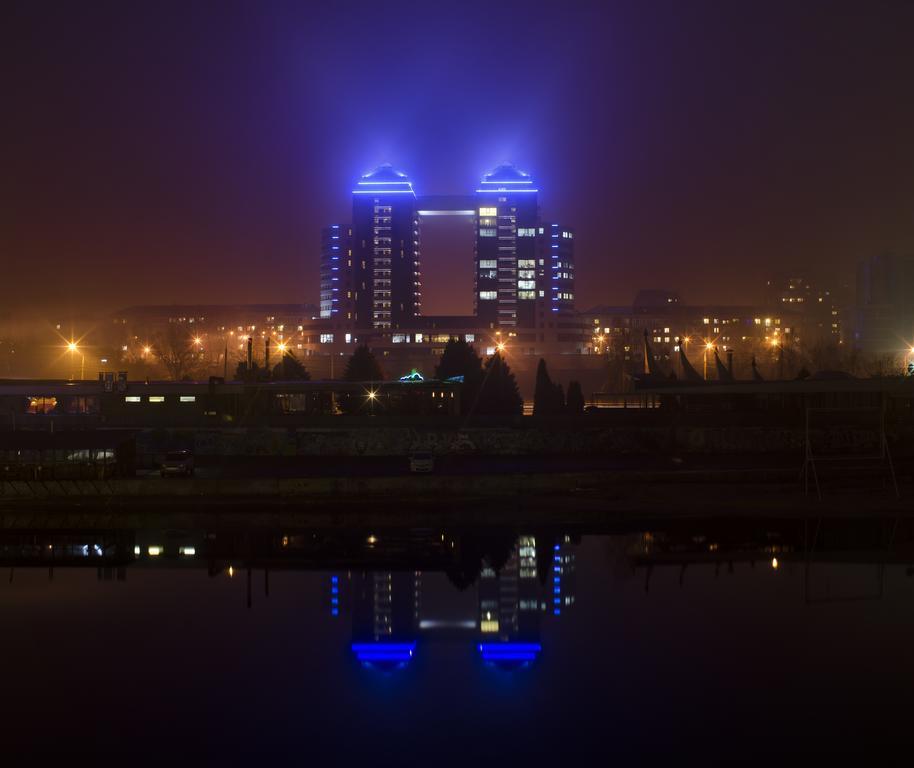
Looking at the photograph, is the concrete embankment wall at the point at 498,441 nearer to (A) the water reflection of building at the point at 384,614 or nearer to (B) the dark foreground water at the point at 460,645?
(B) the dark foreground water at the point at 460,645

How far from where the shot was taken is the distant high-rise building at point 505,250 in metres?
163

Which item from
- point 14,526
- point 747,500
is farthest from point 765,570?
point 14,526

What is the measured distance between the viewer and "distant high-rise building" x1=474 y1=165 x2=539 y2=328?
535ft

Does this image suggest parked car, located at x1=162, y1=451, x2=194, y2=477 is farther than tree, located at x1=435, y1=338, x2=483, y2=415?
No

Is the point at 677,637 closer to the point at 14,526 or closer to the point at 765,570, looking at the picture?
the point at 765,570

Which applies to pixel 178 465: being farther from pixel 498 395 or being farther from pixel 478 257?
pixel 478 257

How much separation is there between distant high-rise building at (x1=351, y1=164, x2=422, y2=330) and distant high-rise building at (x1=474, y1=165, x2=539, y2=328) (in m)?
13.9

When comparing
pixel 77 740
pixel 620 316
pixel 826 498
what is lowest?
pixel 77 740

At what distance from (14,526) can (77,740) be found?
20.8 meters

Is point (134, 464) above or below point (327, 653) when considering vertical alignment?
above

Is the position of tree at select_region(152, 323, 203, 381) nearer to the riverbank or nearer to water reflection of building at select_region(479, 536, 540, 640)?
the riverbank

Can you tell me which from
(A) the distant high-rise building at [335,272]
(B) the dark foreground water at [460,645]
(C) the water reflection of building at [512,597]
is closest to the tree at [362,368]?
(B) the dark foreground water at [460,645]

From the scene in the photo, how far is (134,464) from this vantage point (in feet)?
132

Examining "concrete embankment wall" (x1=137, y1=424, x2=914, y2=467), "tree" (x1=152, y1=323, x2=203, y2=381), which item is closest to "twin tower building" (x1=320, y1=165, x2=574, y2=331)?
"tree" (x1=152, y1=323, x2=203, y2=381)
